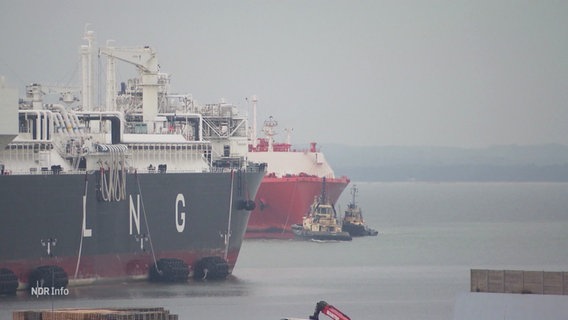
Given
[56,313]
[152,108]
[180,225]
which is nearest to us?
[56,313]

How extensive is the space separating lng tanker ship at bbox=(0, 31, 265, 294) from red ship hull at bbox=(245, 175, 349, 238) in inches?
1101

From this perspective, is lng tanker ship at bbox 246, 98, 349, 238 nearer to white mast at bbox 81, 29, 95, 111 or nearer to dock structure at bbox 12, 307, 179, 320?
white mast at bbox 81, 29, 95, 111

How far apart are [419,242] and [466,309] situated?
62591mm

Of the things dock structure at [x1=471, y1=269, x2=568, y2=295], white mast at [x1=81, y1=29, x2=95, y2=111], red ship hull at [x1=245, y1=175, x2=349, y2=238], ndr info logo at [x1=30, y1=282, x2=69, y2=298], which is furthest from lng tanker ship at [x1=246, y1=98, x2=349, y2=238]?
dock structure at [x1=471, y1=269, x2=568, y2=295]

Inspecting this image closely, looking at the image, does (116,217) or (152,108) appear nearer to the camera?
(116,217)

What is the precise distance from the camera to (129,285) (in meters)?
68.8

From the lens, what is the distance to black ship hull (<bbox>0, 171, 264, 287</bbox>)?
215ft

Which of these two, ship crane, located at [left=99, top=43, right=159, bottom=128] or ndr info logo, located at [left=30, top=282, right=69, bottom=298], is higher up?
ship crane, located at [left=99, top=43, right=159, bottom=128]

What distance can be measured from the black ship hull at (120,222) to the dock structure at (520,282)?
2929cm

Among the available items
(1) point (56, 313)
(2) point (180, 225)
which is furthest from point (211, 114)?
(1) point (56, 313)

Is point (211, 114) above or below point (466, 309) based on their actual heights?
above

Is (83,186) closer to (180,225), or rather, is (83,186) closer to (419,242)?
(180,225)

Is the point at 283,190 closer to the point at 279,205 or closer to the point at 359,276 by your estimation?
the point at 279,205

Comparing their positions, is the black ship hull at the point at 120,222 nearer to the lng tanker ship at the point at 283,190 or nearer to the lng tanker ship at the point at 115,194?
the lng tanker ship at the point at 115,194
